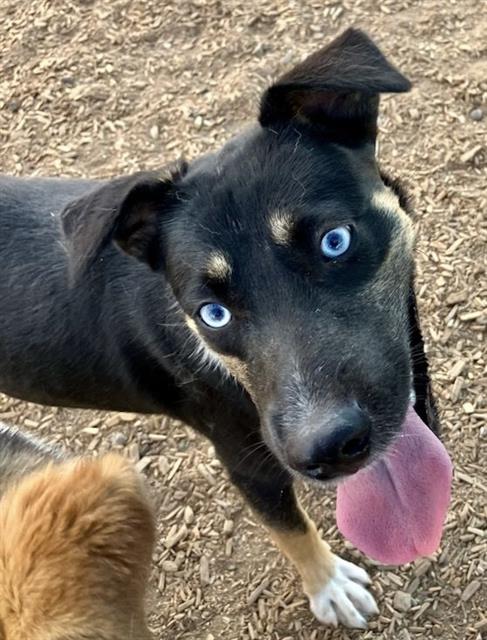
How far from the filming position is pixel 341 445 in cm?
249

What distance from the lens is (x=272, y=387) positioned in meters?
2.71

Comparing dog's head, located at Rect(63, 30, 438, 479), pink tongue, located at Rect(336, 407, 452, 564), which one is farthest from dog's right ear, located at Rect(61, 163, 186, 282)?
pink tongue, located at Rect(336, 407, 452, 564)

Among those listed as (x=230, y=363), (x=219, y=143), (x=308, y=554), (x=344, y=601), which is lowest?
(x=344, y=601)

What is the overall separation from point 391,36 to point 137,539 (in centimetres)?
422

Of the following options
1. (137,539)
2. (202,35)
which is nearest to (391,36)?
(202,35)

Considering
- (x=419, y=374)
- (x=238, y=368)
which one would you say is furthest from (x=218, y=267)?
(x=419, y=374)

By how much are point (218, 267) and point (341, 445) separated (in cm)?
66

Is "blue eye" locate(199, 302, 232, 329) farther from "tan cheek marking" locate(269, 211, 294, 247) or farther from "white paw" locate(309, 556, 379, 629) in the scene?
"white paw" locate(309, 556, 379, 629)

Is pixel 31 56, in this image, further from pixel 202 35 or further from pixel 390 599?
pixel 390 599

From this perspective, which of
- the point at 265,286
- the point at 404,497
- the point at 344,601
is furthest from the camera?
the point at 344,601

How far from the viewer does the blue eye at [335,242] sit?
2689 mm

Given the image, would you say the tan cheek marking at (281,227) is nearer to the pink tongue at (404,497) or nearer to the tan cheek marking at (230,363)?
the tan cheek marking at (230,363)

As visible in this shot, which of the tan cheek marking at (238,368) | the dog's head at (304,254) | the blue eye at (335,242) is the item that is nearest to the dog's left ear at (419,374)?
the dog's head at (304,254)

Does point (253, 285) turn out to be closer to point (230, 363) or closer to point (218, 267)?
point (218, 267)
